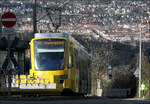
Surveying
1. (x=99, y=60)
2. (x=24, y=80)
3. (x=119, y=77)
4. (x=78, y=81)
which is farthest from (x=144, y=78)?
(x=24, y=80)

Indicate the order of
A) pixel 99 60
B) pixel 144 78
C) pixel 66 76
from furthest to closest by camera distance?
pixel 99 60, pixel 144 78, pixel 66 76

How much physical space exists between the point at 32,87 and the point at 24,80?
2.45ft

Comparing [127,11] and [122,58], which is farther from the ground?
[127,11]

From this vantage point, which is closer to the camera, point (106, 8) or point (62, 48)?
point (62, 48)

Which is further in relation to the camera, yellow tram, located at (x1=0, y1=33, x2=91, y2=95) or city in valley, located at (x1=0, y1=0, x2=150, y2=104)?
yellow tram, located at (x1=0, y1=33, x2=91, y2=95)

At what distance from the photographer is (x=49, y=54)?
30.9m

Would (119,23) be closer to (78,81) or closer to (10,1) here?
(10,1)

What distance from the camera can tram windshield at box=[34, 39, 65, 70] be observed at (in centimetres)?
3092

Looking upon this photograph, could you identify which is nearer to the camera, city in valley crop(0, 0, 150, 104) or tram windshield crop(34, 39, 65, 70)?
city in valley crop(0, 0, 150, 104)

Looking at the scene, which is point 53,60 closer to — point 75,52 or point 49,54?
point 49,54

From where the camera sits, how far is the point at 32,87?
28922mm

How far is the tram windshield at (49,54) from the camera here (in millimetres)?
30922

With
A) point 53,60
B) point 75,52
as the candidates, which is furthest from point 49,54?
point 75,52

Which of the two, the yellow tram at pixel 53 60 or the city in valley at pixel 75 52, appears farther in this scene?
the yellow tram at pixel 53 60
